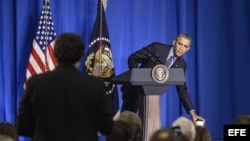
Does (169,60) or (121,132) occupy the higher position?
(169,60)

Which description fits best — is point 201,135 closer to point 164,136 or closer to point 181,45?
point 164,136

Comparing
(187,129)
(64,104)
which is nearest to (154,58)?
(187,129)

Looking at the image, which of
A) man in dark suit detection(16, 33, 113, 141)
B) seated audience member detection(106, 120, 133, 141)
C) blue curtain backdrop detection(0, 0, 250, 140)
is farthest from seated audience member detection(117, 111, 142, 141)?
blue curtain backdrop detection(0, 0, 250, 140)

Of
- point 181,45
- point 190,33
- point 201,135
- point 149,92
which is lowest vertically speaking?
point 201,135

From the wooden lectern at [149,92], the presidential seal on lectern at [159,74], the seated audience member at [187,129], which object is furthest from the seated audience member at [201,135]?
the presidential seal on lectern at [159,74]

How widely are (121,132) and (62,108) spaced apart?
337 mm

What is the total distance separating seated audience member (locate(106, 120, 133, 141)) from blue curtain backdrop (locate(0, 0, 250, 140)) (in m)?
3.82

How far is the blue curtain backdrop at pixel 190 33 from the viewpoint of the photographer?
636cm

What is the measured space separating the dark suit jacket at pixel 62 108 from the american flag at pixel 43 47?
3.41 metres

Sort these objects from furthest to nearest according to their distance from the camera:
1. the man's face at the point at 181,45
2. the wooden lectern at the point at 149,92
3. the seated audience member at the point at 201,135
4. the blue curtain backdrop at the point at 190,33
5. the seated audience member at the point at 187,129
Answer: the blue curtain backdrop at the point at 190,33, the man's face at the point at 181,45, the wooden lectern at the point at 149,92, the seated audience member at the point at 201,135, the seated audience member at the point at 187,129

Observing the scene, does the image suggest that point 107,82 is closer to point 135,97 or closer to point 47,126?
point 135,97

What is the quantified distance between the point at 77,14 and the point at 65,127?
13.7ft

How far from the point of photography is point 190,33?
699 cm

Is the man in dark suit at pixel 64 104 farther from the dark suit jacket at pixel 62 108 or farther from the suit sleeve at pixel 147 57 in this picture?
the suit sleeve at pixel 147 57
